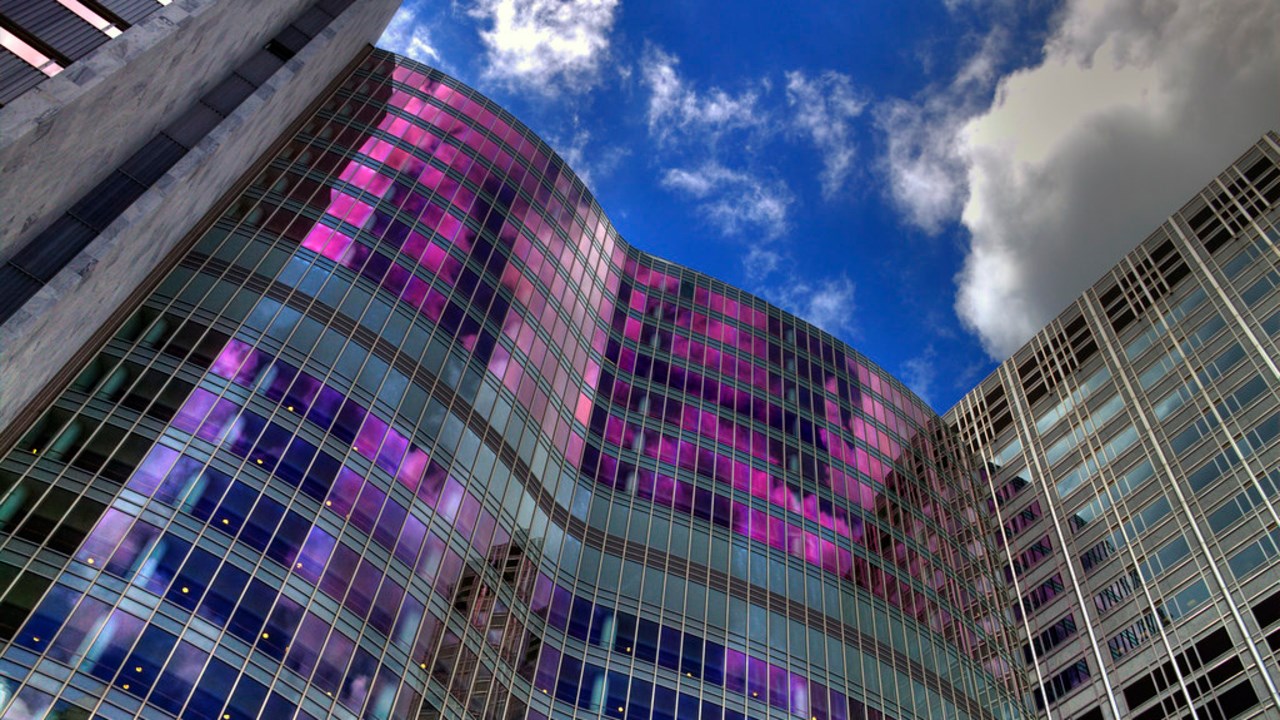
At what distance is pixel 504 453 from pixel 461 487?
4.19 meters

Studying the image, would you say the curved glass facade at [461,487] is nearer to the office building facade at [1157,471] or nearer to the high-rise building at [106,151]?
the high-rise building at [106,151]

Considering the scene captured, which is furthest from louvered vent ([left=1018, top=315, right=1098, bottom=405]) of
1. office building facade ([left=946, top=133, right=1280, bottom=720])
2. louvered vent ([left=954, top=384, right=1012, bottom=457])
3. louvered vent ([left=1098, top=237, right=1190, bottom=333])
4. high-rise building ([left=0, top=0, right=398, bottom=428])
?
high-rise building ([left=0, top=0, right=398, bottom=428])

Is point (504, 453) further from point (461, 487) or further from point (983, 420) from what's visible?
point (983, 420)

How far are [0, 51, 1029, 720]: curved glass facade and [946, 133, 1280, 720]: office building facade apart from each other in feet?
16.5

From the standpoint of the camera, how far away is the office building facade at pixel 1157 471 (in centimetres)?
5738

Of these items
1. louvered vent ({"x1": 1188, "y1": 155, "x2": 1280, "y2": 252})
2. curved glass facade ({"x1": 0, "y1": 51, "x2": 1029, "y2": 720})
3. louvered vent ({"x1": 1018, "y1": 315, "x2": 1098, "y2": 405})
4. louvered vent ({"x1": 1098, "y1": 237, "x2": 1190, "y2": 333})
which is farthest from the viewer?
louvered vent ({"x1": 1018, "y1": 315, "x2": 1098, "y2": 405})

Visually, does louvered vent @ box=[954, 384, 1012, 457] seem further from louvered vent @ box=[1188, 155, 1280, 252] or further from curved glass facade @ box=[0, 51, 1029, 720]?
louvered vent @ box=[1188, 155, 1280, 252]

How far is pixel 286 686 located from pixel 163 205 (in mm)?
19286

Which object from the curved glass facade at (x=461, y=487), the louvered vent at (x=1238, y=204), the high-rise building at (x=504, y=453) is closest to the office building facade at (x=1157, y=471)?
the louvered vent at (x=1238, y=204)

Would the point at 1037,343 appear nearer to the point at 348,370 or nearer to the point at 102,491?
the point at 348,370

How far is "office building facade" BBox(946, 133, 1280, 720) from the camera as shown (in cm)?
5738

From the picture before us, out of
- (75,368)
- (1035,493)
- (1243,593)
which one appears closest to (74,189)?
(75,368)

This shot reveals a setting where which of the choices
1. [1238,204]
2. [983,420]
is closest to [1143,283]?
[1238,204]

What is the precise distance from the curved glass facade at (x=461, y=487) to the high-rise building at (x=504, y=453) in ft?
0.59
